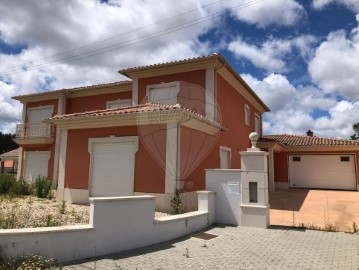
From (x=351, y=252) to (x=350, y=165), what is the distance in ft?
56.4

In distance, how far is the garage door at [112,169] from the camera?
1140 cm

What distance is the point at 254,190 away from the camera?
8852 mm

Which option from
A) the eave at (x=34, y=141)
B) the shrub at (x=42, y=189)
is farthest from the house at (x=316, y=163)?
the eave at (x=34, y=141)

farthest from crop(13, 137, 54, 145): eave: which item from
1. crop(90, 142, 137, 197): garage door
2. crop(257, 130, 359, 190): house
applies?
crop(257, 130, 359, 190): house

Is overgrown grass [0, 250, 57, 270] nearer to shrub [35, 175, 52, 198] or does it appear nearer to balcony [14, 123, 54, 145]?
shrub [35, 175, 52, 198]

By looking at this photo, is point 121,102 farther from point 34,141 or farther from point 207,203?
point 207,203

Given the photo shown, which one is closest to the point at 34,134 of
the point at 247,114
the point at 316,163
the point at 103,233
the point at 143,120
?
the point at 143,120

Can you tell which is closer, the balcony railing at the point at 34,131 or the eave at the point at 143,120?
the eave at the point at 143,120

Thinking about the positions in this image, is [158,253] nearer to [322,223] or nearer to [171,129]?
[171,129]

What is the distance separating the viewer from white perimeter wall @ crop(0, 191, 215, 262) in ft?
16.4

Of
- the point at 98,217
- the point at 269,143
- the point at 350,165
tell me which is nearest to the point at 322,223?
the point at 98,217

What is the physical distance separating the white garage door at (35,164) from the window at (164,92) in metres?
8.99

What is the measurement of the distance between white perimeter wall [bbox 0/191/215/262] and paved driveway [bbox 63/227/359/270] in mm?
232

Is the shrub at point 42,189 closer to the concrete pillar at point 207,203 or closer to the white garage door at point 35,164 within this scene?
the white garage door at point 35,164
